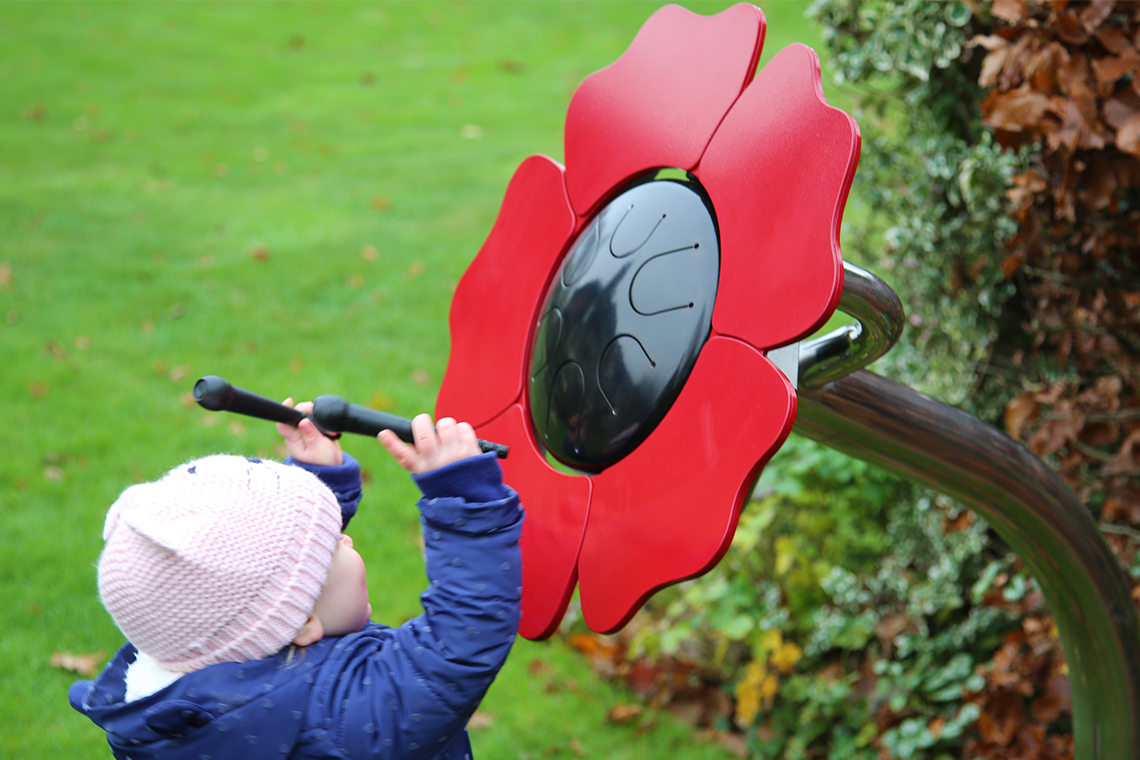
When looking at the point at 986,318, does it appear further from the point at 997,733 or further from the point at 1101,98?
the point at 997,733

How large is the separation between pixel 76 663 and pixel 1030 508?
7.98ft

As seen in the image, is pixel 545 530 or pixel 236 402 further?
pixel 545 530

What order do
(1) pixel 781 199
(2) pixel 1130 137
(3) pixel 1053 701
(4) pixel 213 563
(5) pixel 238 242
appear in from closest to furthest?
(1) pixel 781 199
(4) pixel 213 563
(2) pixel 1130 137
(3) pixel 1053 701
(5) pixel 238 242

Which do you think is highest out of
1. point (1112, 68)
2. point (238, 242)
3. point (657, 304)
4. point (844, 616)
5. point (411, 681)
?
point (1112, 68)

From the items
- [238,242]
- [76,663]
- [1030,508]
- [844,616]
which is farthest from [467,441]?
[238,242]

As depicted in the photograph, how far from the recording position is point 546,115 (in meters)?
7.02

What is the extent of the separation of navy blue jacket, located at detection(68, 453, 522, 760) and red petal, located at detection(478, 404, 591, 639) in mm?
49

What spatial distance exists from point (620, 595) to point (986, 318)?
1.59 m

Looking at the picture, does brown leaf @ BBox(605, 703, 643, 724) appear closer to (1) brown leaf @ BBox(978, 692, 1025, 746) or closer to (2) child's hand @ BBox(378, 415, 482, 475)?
(1) brown leaf @ BBox(978, 692, 1025, 746)

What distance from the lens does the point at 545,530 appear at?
1.20m

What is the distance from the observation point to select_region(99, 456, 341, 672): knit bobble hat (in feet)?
3.59

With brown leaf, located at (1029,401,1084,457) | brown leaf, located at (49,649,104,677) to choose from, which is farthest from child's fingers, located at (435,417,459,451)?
brown leaf, located at (49,649,104,677)

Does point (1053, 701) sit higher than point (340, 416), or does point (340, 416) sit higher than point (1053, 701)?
point (340, 416)

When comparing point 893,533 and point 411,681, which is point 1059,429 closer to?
point 893,533
